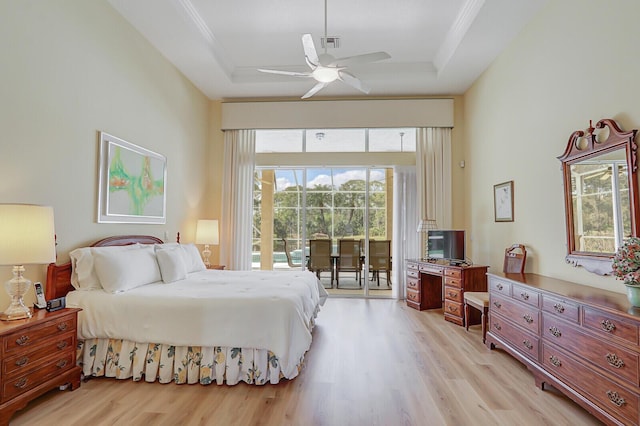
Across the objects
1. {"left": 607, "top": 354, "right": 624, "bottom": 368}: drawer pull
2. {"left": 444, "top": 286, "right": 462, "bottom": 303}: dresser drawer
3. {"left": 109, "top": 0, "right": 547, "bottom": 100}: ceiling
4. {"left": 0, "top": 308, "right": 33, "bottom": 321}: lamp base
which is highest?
{"left": 109, "top": 0, "right": 547, "bottom": 100}: ceiling

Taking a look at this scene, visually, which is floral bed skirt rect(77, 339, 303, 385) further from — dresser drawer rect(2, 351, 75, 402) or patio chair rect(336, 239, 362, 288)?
patio chair rect(336, 239, 362, 288)

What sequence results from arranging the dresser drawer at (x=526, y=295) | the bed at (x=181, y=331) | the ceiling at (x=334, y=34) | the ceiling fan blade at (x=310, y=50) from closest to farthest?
1. the bed at (x=181, y=331)
2. the dresser drawer at (x=526, y=295)
3. the ceiling fan blade at (x=310, y=50)
4. the ceiling at (x=334, y=34)

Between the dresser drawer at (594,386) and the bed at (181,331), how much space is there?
5.95ft

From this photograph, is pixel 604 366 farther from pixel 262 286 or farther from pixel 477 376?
pixel 262 286

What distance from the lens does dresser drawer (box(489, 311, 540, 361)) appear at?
9.05 ft

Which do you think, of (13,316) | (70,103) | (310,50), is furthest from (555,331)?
→ (70,103)

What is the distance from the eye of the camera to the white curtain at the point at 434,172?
5.67 metres

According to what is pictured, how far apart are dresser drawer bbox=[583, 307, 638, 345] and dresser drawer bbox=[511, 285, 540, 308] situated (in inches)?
21.0

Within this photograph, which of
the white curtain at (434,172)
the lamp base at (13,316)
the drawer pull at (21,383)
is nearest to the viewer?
the drawer pull at (21,383)

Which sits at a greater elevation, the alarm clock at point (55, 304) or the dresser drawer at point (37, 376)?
the alarm clock at point (55, 304)

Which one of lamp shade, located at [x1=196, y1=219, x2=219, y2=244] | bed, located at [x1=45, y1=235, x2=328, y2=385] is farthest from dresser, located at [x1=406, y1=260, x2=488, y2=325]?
lamp shade, located at [x1=196, y1=219, x2=219, y2=244]

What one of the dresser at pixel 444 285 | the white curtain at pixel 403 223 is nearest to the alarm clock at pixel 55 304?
the dresser at pixel 444 285

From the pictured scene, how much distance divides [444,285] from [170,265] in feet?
11.5

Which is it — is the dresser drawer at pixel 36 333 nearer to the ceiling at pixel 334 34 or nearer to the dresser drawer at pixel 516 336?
the ceiling at pixel 334 34
